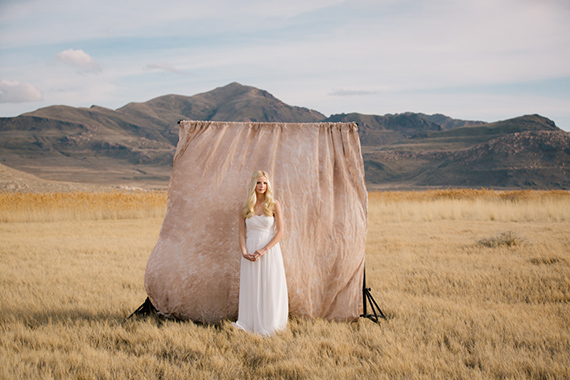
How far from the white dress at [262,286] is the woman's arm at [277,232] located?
64 mm

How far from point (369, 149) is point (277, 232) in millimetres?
108737

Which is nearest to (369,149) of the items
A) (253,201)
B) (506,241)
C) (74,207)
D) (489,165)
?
(489,165)

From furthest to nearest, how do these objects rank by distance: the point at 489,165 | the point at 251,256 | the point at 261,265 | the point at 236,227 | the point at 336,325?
the point at 489,165
the point at 236,227
the point at 336,325
the point at 261,265
the point at 251,256

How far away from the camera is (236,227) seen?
4383mm

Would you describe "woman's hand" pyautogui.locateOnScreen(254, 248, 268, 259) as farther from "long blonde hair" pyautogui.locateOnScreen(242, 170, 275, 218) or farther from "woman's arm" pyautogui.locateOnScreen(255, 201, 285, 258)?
"long blonde hair" pyautogui.locateOnScreen(242, 170, 275, 218)

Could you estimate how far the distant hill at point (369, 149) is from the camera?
2308 inches

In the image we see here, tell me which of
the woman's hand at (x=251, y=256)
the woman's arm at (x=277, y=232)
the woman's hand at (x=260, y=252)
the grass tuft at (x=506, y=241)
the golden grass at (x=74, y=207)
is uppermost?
the woman's arm at (x=277, y=232)

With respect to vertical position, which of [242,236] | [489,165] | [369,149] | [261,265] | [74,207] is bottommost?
[74,207]

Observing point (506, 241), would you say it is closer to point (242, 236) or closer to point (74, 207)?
point (242, 236)

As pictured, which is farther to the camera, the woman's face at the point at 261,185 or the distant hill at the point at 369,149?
the distant hill at the point at 369,149

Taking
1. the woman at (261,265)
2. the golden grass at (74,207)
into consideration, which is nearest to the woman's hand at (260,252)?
the woman at (261,265)

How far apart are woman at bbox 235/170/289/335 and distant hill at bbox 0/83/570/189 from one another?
5647 centimetres

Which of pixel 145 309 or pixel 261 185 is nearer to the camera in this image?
pixel 261 185

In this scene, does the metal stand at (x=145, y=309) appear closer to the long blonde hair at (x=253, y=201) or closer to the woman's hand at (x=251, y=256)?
the woman's hand at (x=251, y=256)
